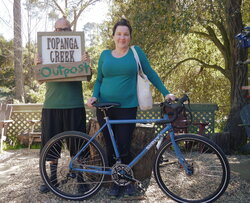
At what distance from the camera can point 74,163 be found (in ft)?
10.1

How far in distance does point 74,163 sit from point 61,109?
2.04ft

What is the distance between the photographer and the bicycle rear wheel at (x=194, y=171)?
9.00 ft

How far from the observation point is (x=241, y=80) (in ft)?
20.7

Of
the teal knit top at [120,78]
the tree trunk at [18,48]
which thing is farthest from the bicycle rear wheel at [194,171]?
the tree trunk at [18,48]

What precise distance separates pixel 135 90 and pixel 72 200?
4.54 feet

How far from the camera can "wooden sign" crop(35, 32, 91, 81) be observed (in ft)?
10.2

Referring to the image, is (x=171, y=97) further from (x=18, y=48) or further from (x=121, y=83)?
(x=18, y=48)

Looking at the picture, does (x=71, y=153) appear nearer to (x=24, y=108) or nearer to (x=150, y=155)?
(x=150, y=155)

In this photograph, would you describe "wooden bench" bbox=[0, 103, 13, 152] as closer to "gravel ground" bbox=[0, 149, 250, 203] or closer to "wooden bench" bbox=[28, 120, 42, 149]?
"wooden bench" bbox=[28, 120, 42, 149]

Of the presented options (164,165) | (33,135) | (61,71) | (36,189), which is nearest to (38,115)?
(33,135)

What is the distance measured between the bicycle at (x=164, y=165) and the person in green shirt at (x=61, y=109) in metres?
0.11

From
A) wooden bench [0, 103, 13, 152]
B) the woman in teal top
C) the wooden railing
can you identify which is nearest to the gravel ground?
the woman in teal top

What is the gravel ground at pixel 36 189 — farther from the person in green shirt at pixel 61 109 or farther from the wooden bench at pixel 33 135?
the wooden bench at pixel 33 135

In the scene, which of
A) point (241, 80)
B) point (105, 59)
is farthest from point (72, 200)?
point (241, 80)
